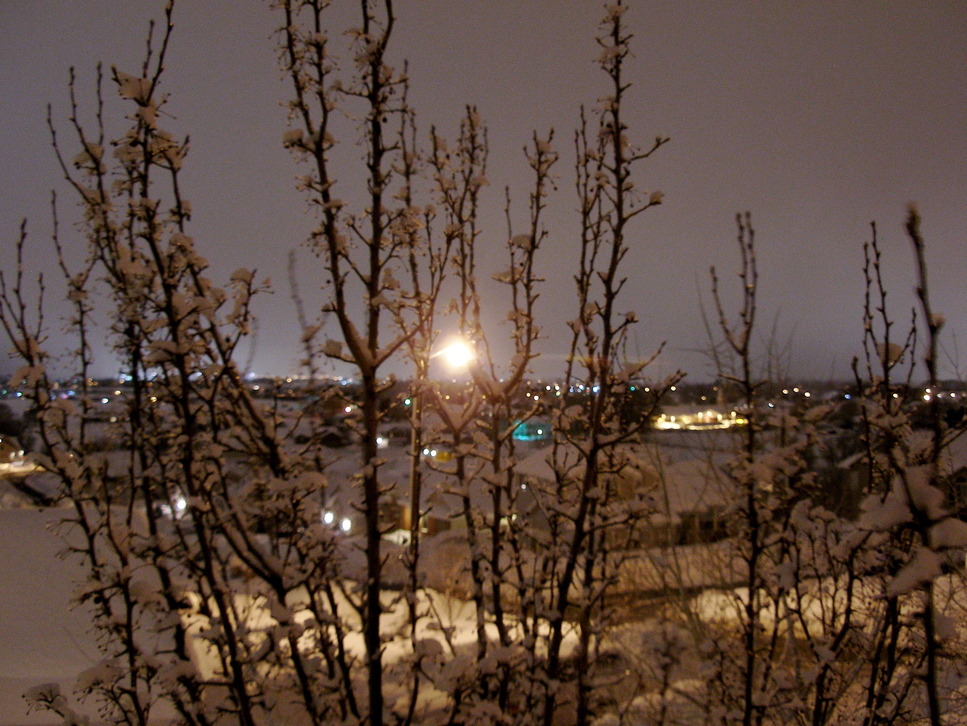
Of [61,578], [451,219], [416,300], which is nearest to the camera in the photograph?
[416,300]

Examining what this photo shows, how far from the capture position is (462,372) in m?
3.70

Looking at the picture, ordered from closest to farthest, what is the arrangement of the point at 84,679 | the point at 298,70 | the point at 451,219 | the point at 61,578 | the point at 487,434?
the point at 84,679
the point at 298,70
the point at 451,219
the point at 487,434
the point at 61,578

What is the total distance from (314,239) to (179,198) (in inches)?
24.7

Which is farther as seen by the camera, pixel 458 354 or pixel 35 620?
pixel 35 620

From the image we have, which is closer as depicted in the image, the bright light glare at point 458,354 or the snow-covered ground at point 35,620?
the bright light glare at point 458,354

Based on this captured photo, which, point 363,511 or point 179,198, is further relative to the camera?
point 363,511

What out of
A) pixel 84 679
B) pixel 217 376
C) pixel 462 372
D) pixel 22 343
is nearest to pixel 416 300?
pixel 462 372

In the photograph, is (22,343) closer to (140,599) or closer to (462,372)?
(140,599)

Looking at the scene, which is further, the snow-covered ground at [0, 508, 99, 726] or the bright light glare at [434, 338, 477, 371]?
the snow-covered ground at [0, 508, 99, 726]

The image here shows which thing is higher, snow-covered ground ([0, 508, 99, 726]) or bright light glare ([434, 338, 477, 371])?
bright light glare ([434, 338, 477, 371])

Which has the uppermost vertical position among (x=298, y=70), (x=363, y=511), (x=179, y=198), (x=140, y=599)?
(x=298, y=70)

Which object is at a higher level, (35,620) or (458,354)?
(458,354)

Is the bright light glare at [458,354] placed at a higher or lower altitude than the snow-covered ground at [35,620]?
higher

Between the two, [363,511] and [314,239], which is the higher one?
[314,239]
